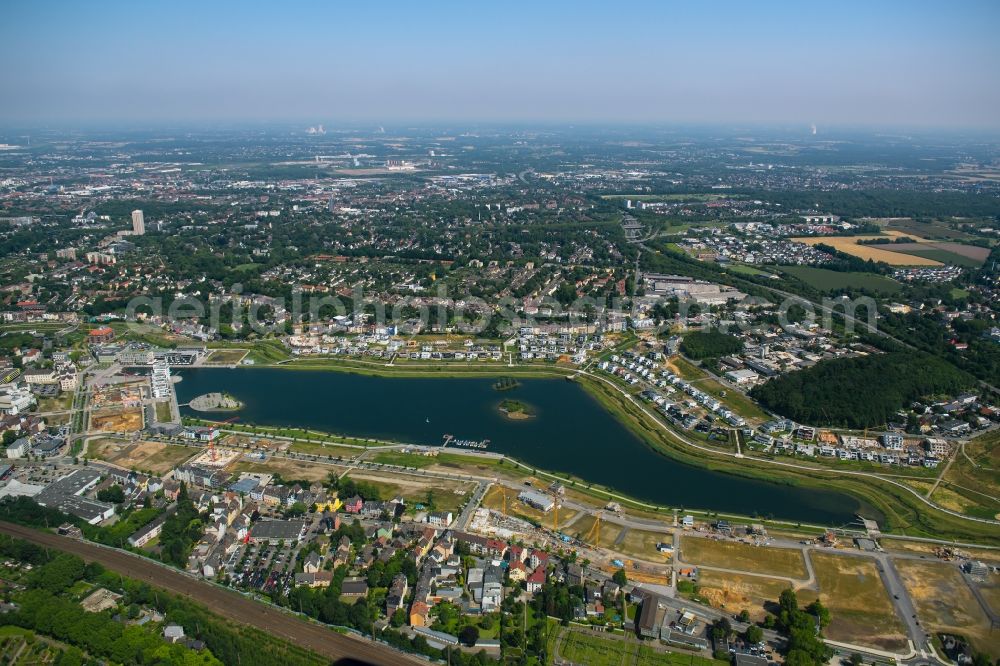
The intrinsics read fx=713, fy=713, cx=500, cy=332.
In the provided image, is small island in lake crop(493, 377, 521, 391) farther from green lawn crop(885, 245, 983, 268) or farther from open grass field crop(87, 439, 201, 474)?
green lawn crop(885, 245, 983, 268)

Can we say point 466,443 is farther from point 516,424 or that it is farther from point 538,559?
point 538,559

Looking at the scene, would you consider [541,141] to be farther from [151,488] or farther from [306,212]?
[151,488]

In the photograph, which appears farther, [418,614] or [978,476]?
[978,476]

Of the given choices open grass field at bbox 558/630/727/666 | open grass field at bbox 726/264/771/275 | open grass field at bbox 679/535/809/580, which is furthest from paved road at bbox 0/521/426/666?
open grass field at bbox 726/264/771/275

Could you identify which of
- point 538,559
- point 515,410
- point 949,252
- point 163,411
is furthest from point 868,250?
point 163,411

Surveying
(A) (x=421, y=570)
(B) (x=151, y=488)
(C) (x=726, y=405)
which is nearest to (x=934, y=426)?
(C) (x=726, y=405)
